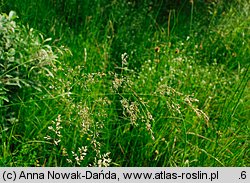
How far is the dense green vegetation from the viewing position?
2574 millimetres

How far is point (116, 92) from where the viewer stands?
10.2 ft

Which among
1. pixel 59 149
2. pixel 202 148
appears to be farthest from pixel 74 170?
pixel 202 148

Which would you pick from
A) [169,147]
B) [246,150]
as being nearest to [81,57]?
[169,147]

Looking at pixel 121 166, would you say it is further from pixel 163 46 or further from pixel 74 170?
pixel 163 46

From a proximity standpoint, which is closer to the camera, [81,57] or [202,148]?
[202,148]

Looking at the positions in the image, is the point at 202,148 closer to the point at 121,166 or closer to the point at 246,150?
the point at 246,150

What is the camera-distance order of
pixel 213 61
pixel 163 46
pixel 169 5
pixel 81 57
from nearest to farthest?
pixel 81 57
pixel 163 46
pixel 213 61
pixel 169 5

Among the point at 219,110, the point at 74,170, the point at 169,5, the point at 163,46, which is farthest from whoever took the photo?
the point at 169,5

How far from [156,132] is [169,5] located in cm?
213

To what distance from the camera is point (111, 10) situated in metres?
4.02

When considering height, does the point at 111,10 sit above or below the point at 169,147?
above

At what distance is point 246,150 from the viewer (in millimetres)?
2771

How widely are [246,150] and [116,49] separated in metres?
1.39

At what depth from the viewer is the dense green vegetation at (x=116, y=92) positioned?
257 centimetres
